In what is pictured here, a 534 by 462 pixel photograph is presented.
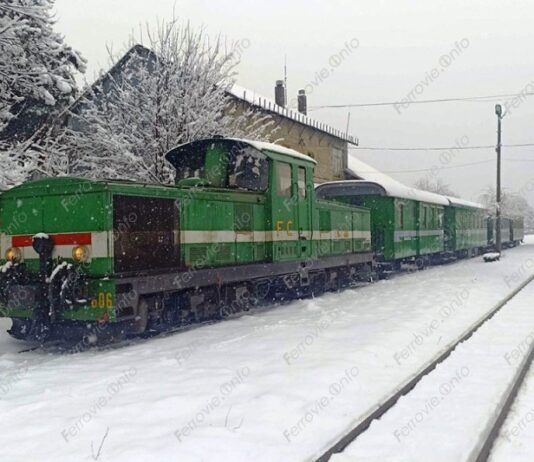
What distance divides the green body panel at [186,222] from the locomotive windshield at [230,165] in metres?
0.12

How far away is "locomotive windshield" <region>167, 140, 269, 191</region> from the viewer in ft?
36.7

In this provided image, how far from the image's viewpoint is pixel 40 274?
26.3 ft

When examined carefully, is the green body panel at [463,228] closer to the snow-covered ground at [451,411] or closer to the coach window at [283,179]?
the coach window at [283,179]

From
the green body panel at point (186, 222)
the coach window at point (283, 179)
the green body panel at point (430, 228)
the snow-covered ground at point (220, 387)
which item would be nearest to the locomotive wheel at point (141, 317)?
the snow-covered ground at point (220, 387)

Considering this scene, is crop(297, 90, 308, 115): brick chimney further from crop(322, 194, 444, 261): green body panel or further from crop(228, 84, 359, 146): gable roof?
crop(322, 194, 444, 261): green body panel

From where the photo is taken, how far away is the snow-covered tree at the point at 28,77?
13.6 metres

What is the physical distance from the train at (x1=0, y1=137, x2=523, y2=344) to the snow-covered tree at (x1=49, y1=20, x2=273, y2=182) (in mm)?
5876

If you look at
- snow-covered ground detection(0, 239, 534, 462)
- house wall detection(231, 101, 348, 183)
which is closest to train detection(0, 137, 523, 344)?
snow-covered ground detection(0, 239, 534, 462)

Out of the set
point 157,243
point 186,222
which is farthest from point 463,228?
point 157,243

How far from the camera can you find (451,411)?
17.7 ft

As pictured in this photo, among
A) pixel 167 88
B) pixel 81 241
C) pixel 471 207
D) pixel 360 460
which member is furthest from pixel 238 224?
pixel 471 207

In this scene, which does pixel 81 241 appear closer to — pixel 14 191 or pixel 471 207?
pixel 14 191

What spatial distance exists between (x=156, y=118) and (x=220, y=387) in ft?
43.1

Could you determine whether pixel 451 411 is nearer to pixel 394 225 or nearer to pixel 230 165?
pixel 230 165
